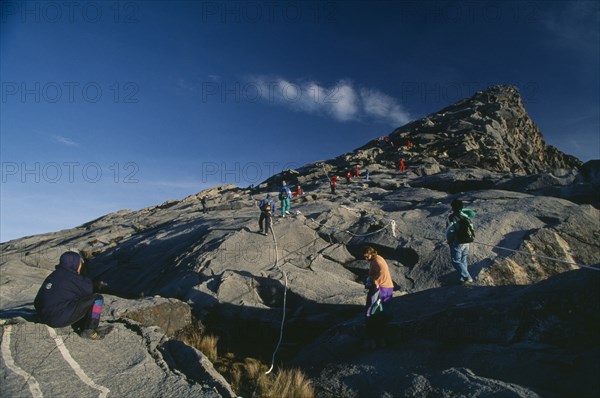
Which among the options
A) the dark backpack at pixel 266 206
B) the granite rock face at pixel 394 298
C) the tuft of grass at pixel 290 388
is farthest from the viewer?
the dark backpack at pixel 266 206

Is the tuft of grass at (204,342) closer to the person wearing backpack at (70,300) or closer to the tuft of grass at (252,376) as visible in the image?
the tuft of grass at (252,376)

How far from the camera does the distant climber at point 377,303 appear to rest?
298 inches

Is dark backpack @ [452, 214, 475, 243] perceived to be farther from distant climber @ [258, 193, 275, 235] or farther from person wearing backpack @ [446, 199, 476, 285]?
distant climber @ [258, 193, 275, 235]

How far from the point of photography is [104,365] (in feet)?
21.3

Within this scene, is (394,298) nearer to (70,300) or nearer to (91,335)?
(91,335)

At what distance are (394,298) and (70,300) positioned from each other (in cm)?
803

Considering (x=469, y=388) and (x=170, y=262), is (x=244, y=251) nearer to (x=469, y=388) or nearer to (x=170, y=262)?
(x=170, y=262)

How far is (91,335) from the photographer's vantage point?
729 cm

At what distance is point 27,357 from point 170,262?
33.9 feet

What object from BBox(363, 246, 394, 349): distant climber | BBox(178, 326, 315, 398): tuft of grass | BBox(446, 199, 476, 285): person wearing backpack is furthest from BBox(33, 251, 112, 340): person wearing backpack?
BBox(446, 199, 476, 285): person wearing backpack

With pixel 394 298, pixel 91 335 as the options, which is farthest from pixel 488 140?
pixel 91 335

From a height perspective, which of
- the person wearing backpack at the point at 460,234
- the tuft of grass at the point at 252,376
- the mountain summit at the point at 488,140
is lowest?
the tuft of grass at the point at 252,376

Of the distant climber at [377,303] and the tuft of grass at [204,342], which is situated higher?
the distant climber at [377,303]

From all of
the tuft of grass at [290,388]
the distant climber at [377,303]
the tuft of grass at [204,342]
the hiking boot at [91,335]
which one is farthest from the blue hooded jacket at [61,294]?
the distant climber at [377,303]
